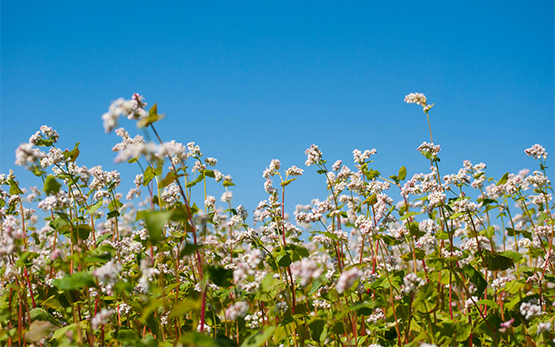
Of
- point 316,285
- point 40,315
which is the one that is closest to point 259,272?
point 316,285

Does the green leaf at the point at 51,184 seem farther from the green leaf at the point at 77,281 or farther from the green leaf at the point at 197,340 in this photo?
the green leaf at the point at 197,340

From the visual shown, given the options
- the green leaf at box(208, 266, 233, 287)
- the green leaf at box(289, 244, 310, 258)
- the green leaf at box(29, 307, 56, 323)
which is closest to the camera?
the green leaf at box(208, 266, 233, 287)

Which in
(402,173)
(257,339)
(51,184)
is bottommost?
(257,339)

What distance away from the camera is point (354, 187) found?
5.36 meters

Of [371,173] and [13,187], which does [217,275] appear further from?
[13,187]

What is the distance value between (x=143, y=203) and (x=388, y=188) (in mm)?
3205

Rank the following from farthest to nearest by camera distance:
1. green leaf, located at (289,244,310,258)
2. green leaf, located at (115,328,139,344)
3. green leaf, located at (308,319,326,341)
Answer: green leaf, located at (289,244,310,258) < green leaf, located at (308,319,326,341) < green leaf, located at (115,328,139,344)

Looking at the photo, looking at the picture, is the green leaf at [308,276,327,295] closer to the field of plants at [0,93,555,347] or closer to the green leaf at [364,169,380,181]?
the field of plants at [0,93,555,347]

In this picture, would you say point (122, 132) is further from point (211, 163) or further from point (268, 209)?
point (268, 209)

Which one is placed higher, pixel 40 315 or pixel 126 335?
pixel 40 315

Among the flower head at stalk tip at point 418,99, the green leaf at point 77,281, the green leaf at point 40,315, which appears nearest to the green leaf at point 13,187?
the green leaf at point 40,315

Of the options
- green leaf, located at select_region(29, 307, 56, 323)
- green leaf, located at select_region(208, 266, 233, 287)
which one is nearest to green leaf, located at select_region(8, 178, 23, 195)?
green leaf, located at select_region(29, 307, 56, 323)

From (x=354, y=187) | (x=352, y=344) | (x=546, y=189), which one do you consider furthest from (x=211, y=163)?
(x=546, y=189)

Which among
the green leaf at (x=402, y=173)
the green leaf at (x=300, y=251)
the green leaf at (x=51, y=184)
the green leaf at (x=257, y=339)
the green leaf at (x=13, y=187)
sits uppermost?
the green leaf at (x=13, y=187)
